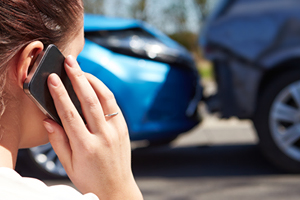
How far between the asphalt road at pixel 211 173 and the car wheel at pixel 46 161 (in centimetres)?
8

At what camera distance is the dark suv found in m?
3.23

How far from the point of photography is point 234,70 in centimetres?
340

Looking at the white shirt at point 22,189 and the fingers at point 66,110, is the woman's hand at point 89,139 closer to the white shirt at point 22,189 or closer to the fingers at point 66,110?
the fingers at point 66,110

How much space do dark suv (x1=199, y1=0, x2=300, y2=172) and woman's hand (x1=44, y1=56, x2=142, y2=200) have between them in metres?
2.53

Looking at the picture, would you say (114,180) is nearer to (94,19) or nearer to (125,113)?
(125,113)

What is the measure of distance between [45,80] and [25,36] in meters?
0.11

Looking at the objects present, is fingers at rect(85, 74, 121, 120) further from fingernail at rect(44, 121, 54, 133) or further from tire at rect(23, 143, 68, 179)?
tire at rect(23, 143, 68, 179)

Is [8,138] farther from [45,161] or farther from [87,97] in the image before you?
[45,161]

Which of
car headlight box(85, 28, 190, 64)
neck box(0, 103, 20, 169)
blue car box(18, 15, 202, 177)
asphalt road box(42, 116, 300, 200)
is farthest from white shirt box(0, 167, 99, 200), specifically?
car headlight box(85, 28, 190, 64)

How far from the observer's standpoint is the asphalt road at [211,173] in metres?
2.95

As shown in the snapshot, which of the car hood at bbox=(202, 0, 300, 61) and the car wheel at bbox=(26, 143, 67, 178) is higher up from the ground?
the car hood at bbox=(202, 0, 300, 61)

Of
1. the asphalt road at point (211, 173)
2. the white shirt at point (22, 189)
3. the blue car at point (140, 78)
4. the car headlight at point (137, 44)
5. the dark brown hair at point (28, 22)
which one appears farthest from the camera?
the car headlight at point (137, 44)

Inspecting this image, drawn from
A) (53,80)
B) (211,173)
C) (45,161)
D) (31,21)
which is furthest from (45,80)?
(211,173)

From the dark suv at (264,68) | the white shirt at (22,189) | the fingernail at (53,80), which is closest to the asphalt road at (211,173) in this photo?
the dark suv at (264,68)
